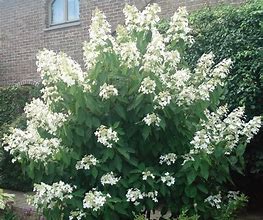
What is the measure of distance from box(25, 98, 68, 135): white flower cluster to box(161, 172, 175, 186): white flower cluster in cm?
107

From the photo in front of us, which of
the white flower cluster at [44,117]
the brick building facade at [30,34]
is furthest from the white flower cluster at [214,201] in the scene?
the brick building facade at [30,34]

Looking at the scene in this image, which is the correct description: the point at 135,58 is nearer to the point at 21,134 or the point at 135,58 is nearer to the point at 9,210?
the point at 21,134

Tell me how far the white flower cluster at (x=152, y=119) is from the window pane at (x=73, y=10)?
9.78m

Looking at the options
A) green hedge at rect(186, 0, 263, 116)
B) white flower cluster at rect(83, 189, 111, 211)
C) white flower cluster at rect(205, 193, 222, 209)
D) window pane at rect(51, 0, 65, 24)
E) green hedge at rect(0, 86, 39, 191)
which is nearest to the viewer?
white flower cluster at rect(83, 189, 111, 211)

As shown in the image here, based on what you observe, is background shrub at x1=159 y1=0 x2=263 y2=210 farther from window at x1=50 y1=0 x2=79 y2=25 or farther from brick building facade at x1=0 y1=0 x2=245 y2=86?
window at x1=50 y1=0 x2=79 y2=25

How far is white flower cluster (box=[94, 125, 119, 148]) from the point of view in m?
4.11

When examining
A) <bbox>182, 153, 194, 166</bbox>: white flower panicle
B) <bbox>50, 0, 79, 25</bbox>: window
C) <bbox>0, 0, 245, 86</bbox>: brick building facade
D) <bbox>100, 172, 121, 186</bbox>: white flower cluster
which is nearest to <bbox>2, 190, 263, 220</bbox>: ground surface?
<bbox>100, 172, 121, 186</bbox>: white flower cluster

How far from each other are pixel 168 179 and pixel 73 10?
33.4ft

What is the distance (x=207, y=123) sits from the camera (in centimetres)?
457

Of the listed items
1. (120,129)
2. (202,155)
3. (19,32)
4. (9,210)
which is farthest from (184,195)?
(19,32)

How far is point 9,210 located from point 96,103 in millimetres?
3397

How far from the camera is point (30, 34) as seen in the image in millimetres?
14320

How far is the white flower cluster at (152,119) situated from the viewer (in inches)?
164

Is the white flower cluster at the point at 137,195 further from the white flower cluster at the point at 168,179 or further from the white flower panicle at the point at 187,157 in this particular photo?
the white flower panicle at the point at 187,157
